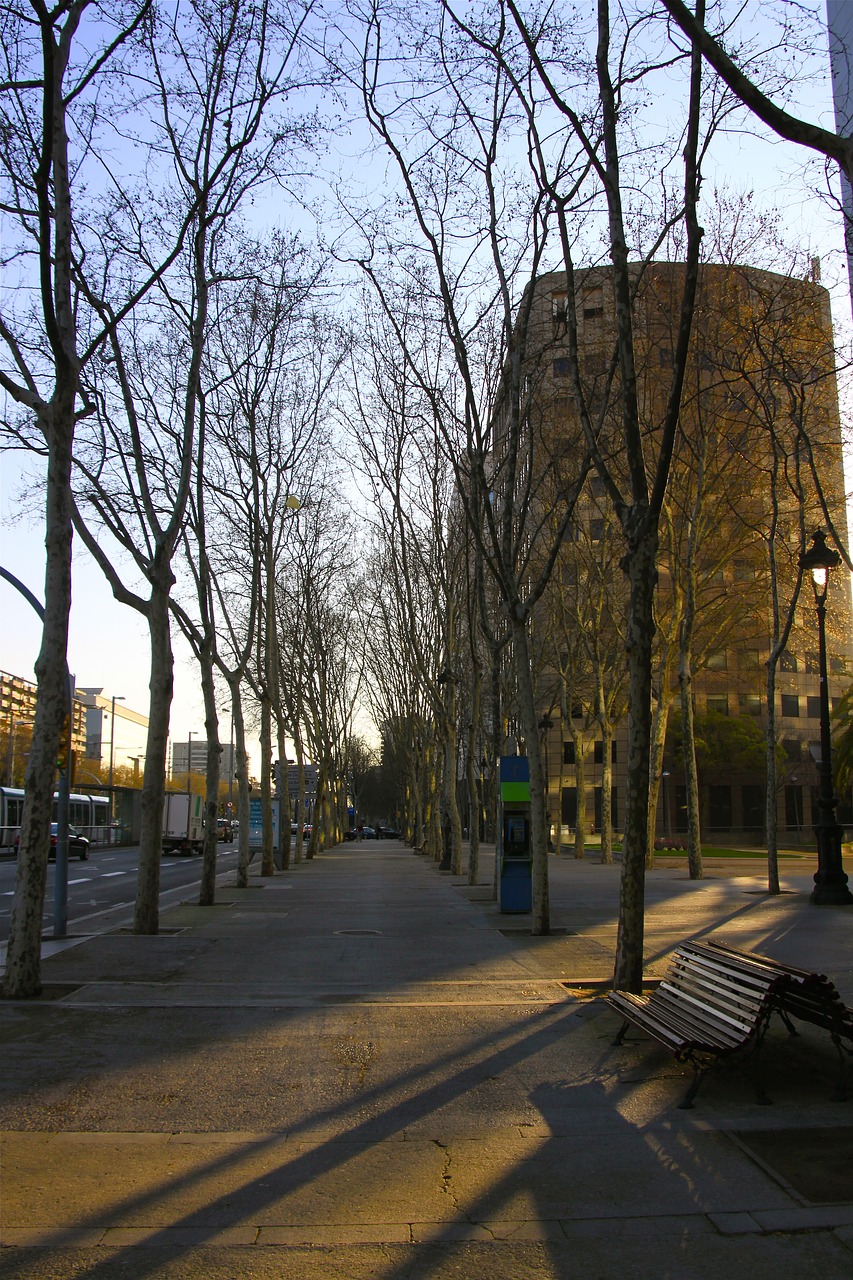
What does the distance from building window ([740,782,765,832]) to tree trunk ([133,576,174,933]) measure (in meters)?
59.0

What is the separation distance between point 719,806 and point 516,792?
5618 centimetres

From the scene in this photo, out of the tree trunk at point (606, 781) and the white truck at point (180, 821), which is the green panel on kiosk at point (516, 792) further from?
the white truck at point (180, 821)

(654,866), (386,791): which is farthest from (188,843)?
(386,791)

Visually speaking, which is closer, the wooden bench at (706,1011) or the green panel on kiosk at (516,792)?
the wooden bench at (706,1011)

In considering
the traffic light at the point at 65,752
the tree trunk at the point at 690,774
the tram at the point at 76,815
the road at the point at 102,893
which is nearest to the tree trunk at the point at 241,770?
the road at the point at 102,893

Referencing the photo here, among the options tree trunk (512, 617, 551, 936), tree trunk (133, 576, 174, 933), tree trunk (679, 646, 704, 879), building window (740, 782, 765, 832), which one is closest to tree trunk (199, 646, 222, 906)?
tree trunk (133, 576, 174, 933)

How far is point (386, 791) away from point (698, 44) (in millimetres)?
128639

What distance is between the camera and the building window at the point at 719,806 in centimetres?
6906

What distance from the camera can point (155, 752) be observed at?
1444cm

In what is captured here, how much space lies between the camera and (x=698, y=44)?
6.43m

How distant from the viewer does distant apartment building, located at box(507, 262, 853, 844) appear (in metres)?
16.7

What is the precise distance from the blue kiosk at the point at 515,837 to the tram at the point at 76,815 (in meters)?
22.7

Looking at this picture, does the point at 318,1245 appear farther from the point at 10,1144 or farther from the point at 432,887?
the point at 432,887

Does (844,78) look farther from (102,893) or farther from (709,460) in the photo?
(102,893)
